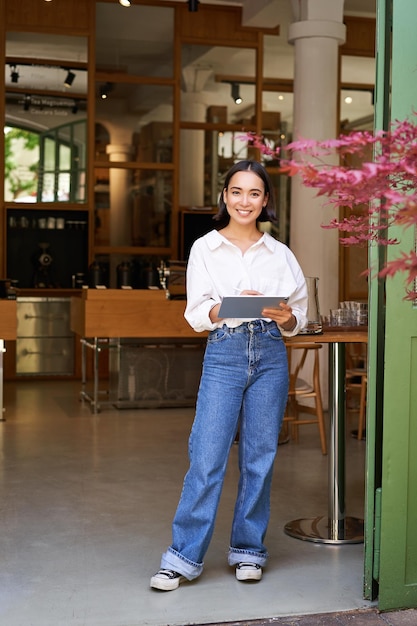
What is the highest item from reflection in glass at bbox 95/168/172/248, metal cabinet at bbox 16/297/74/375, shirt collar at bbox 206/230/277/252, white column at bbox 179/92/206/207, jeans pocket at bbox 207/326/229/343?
white column at bbox 179/92/206/207

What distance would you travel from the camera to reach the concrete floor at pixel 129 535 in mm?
3521

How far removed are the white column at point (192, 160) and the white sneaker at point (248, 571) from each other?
804 cm

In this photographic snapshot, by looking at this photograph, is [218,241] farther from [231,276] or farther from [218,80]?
[218,80]

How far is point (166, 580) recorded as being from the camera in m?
3.66

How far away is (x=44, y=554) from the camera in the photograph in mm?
4172

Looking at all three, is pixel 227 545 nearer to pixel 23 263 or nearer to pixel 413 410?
pixel 413 410

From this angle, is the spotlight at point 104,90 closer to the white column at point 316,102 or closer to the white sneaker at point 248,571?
the white column at point 316,102

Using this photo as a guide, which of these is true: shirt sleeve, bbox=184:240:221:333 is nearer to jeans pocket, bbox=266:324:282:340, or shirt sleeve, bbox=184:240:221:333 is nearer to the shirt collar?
the shirt collar

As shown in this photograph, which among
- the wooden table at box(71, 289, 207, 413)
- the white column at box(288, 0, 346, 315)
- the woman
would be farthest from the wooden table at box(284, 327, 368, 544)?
the white column at box(288, 0, 346, 315)

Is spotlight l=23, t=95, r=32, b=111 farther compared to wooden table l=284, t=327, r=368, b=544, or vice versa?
spotlight l=23, t=95, r=32, b=111

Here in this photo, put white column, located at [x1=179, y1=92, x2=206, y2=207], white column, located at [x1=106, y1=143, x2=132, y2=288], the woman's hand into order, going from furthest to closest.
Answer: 1. white column, located at [x1=179, y1=92, x2=206, y2=207]
2. white column, located at [x1=106, y1=143, x2=132, y2=288]
3. the woman's hand

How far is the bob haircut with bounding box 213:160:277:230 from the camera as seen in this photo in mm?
3719

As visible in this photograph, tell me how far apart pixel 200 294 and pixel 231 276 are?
15 centimetres

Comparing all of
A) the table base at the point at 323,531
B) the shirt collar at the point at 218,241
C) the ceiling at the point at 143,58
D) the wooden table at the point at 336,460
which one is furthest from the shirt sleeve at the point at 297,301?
the ceiling at the point at 143,58
